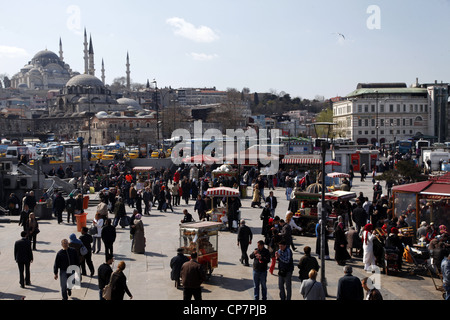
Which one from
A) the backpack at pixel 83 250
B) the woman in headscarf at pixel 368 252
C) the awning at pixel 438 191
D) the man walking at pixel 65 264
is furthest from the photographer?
the awning at pixel 438 191

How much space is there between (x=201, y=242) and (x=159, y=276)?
119 centimetres

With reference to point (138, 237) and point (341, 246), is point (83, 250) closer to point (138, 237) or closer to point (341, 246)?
point (138, 237)

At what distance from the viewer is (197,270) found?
28.5 feet

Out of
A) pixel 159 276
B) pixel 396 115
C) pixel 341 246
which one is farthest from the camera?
pixel 396 115

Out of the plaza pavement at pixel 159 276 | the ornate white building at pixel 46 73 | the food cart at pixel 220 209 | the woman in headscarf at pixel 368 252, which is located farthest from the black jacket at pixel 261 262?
the ornate white building at pixel 46 73

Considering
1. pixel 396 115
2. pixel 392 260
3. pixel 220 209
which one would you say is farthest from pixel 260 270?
pixel 396 115

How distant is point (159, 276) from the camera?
11195mm

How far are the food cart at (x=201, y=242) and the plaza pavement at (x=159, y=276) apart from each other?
0.40m

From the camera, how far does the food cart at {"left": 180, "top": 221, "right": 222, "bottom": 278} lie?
1095 centimetres

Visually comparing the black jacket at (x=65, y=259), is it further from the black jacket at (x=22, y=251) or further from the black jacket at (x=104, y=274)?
the black jacket at (x=104, y=274)

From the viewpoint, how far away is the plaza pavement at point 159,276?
9977 millimetres

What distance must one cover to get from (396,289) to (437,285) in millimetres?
1001
